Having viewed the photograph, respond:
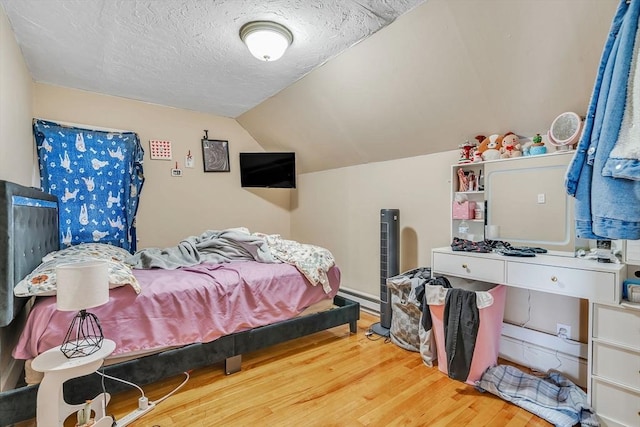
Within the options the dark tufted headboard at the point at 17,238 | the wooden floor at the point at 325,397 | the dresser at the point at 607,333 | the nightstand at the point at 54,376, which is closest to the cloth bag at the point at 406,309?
the wooden floor at the point at 325,397

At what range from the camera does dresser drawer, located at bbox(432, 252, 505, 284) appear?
6.75ft

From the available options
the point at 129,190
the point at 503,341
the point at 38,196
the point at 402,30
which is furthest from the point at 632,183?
the point at 129,190

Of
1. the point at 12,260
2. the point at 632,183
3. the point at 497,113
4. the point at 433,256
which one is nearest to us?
the point at 632,183

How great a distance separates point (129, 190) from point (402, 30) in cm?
303

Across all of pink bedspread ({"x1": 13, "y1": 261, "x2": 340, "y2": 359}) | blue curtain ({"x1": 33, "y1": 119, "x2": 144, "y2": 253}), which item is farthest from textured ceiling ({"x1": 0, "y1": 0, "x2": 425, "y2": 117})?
pink bedspread ({"x1": 13, "y1": 261, "x2": 340, "y2": 359})

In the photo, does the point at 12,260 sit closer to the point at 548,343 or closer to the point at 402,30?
the point at 402,30

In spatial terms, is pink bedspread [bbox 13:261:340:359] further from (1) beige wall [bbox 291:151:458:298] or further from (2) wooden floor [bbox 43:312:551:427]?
(1) beige wall [bbox 291:151:458:298]

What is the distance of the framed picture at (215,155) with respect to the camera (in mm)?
3893

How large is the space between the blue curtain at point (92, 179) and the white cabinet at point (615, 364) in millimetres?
3891

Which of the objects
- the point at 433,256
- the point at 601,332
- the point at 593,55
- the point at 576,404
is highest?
the point at 593,55

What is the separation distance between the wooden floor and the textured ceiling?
2.34 metres

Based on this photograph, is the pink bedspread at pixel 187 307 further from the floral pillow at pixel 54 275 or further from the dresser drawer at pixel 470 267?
the dresser drawer at pixel 470 267

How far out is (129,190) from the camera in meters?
3.32

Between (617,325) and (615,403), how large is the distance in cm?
38
